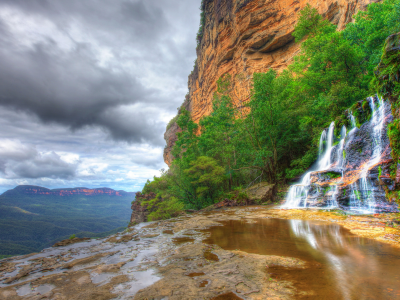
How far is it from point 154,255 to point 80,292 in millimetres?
2297

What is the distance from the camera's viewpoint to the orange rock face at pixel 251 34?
28205mm

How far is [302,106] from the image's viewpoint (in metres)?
20.5

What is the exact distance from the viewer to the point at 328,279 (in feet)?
10.2

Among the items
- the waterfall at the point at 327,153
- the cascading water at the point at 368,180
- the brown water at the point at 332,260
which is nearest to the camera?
the brown water at the point at 332,260

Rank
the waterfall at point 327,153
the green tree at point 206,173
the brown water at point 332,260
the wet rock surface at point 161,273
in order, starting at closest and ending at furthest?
the brown water at point 332,260, the wet rock surface at point 161,273, the waterfall at point 327,153, the green tree at point 206,173

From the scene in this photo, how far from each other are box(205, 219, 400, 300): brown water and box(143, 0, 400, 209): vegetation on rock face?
11715 millimetres

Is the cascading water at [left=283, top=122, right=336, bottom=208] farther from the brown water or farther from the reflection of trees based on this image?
the brown water

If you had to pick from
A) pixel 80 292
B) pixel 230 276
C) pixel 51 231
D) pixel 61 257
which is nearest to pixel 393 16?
pixel 230 276

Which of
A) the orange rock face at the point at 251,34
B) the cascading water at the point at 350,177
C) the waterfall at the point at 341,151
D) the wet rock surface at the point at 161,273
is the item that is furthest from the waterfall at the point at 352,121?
the orange rock face at the point at 251,34

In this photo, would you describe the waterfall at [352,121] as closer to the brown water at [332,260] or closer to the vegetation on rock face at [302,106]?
the vegetation on rock face at [302,106]

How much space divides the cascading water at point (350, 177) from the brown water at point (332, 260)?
449cm

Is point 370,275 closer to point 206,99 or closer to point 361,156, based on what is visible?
point 361,156

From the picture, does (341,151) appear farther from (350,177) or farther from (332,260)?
(332,260)

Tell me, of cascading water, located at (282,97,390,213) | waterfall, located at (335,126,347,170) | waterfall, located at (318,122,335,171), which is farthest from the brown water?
waterfall, located at (318,122,335,171)
